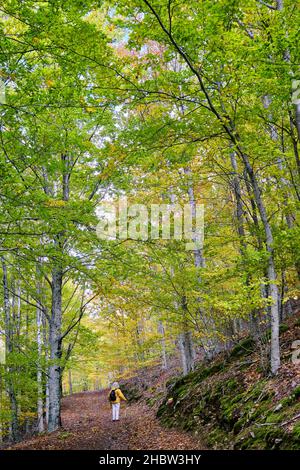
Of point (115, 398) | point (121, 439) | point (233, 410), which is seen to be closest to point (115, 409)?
point (115, 398)

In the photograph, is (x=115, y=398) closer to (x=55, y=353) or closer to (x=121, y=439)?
(x=55, y=353)

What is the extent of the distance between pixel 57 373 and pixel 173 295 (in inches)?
173

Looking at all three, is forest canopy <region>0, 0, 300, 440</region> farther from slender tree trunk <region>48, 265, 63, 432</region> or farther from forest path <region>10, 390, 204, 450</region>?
forest path <region>10, 390, 204, 450</region>

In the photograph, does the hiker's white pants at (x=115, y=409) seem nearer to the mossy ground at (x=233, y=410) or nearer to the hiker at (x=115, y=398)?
the hiker at (x=115, y=398)

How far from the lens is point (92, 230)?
8102 millimetres
